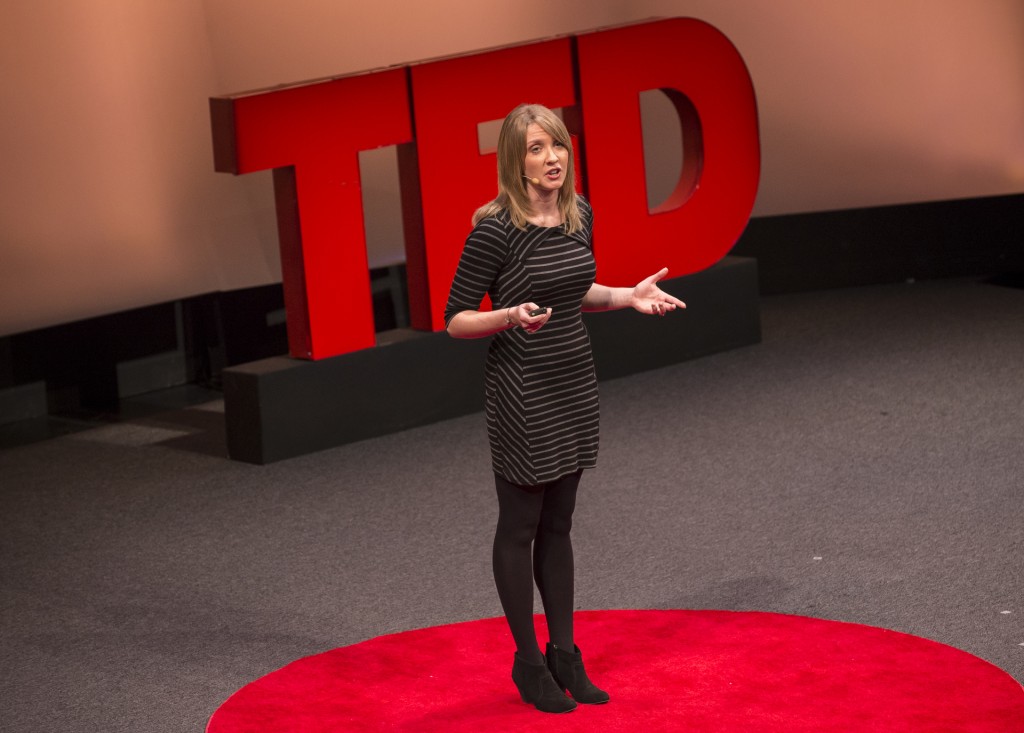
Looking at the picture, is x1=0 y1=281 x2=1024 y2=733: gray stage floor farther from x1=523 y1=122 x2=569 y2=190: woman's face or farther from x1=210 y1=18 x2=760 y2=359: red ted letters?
x1=523 y1=122 x2=569 y2=190: woman's face

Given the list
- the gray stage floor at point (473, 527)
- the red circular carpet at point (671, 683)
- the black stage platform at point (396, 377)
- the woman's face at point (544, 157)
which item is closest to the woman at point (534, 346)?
the woman's face at point (544, 157)

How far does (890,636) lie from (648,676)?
0.77 meters

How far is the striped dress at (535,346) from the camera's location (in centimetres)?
375

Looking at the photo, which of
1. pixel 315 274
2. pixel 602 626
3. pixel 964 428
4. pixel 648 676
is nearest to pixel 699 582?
pixel 602 626

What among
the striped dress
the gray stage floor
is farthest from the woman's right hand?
the gray stage floor

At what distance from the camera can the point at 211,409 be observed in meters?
8.02

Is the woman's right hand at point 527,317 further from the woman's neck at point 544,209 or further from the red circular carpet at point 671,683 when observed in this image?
the red circular carpet at point 671,683

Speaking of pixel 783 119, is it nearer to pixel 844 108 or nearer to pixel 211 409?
pixel 844 108

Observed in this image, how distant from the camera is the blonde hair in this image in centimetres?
368

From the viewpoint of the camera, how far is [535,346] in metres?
3.76

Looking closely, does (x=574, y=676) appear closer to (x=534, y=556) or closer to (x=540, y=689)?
(x=540, y=689)

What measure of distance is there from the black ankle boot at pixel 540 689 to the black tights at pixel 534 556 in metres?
0.03

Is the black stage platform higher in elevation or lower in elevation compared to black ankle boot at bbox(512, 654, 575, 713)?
higher

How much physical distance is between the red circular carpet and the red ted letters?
111 inches
